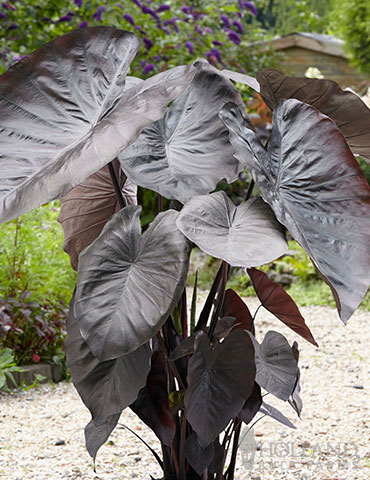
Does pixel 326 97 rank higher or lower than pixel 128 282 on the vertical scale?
higher

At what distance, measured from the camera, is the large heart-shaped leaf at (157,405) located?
3.90 ft

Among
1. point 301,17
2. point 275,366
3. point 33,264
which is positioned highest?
point 275,366

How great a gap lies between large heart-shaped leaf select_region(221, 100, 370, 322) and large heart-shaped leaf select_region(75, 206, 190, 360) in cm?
20

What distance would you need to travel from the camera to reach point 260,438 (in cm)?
215

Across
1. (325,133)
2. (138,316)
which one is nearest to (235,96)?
(325,133)

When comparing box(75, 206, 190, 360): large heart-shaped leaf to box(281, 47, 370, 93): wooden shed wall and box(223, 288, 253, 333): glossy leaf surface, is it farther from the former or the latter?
box(281, 47, 370, 93): wooden shed wall

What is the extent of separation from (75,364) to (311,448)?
121 cm

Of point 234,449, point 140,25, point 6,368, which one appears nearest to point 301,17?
point 140,25

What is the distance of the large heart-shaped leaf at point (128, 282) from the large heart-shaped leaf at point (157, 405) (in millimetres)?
291

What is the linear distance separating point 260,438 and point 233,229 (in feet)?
4.41

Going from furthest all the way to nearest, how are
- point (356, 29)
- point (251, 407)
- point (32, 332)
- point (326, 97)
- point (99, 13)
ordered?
point (356, 29)
point (99, 13)
point (32, 332)
point (326, 97)
point (251, 407)

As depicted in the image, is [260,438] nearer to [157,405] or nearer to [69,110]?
[157,405]

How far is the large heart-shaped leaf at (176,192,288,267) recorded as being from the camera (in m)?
0.95

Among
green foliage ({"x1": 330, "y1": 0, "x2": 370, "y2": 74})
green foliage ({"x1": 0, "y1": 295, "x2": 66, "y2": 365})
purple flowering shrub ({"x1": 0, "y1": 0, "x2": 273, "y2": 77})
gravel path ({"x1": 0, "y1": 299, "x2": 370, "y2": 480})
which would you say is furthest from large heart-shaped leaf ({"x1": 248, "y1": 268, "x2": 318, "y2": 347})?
green foliage ({"x1": 330, "y1": 0, "x2": 370, "y2": 74})
